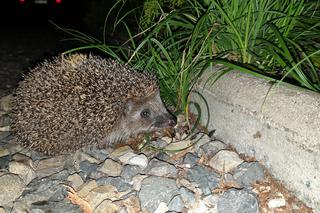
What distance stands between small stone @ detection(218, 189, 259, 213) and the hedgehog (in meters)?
1.30

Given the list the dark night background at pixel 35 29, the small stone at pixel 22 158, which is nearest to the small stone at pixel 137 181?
the small stone at pixel 22 158

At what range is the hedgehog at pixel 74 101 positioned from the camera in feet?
11.3

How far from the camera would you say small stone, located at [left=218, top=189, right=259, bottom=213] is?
2463 mm

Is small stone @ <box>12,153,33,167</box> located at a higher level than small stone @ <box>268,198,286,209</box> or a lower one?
lower

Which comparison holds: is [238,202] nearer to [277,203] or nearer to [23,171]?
[277,203]

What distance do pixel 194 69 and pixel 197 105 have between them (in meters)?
0.37

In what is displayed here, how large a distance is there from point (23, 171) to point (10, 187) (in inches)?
10.3

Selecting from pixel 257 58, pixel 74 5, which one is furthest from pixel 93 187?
pixel 74 5

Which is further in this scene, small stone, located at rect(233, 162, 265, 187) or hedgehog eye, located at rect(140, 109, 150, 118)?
hedgehog eye, located at rect(140, 109, 150, 118)

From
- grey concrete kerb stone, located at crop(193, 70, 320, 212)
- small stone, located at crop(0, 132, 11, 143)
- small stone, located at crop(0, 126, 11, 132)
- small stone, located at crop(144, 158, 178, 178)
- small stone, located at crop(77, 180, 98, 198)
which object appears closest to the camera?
grey concrete kerb stone, located at crop(193, 70, 320, 212)

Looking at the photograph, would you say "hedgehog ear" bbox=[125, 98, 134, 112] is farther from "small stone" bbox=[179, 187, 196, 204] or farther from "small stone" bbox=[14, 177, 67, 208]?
"small stone" bbox=[179, 187, 196, 204]

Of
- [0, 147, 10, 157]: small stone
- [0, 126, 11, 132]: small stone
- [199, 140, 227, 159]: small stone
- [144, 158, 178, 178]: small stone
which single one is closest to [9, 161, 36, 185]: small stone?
[0, 147, 10, 157]: small stone

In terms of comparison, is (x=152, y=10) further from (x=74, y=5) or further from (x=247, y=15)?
(x=74, y=5)

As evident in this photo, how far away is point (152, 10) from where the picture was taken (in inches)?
160
